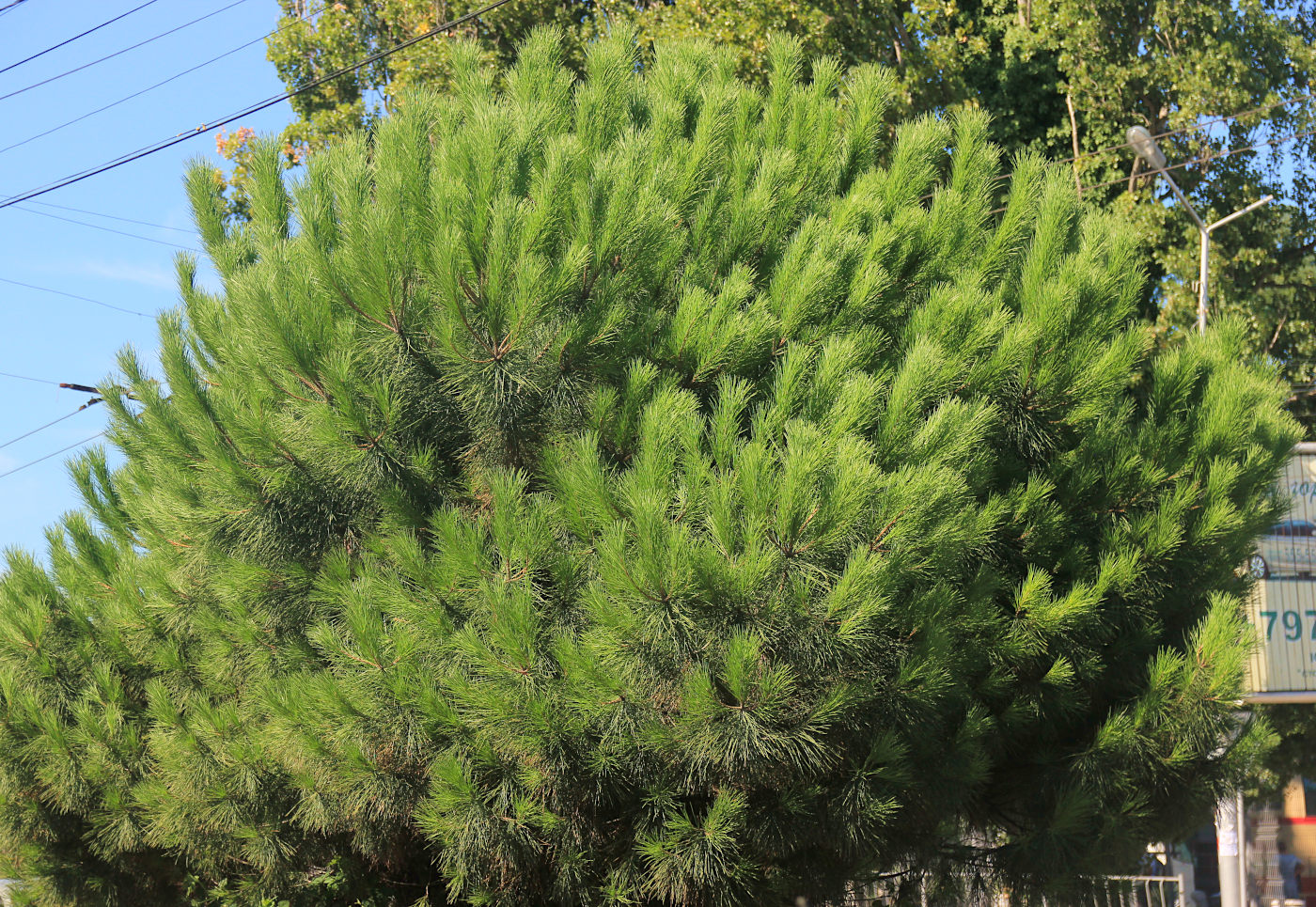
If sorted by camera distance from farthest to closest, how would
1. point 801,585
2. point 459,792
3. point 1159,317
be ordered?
1. point 1159,317
2. point 459,792
3. point 801,585

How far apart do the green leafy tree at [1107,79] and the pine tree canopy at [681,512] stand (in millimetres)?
7810

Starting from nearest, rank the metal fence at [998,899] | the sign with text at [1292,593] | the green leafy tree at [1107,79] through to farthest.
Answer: the metal fence at [998,899], the sign with text at [1292,593], the green leafy tree at [1107,79]

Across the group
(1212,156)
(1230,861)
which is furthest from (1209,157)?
(1230,861)

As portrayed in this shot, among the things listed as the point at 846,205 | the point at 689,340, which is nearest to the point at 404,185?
the point at 689,340

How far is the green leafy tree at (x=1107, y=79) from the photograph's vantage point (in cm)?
1429

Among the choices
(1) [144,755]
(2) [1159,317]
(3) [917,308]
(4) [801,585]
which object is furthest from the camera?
(2) [1159,317]

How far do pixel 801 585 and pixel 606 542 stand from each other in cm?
77

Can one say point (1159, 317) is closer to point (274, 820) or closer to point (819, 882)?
point (819, 882)

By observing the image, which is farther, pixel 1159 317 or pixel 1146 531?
pixel 1159 317

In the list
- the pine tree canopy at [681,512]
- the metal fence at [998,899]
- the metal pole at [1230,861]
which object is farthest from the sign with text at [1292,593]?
the pine tree canopy at [681,512]

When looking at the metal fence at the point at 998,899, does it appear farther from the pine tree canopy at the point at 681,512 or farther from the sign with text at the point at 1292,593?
the sign with text at the point at 1292,593

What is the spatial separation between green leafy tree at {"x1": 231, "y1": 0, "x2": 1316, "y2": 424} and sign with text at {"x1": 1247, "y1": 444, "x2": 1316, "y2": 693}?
258 centimetres

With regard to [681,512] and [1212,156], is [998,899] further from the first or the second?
[1212,156]

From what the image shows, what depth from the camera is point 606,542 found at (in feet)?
15.3
